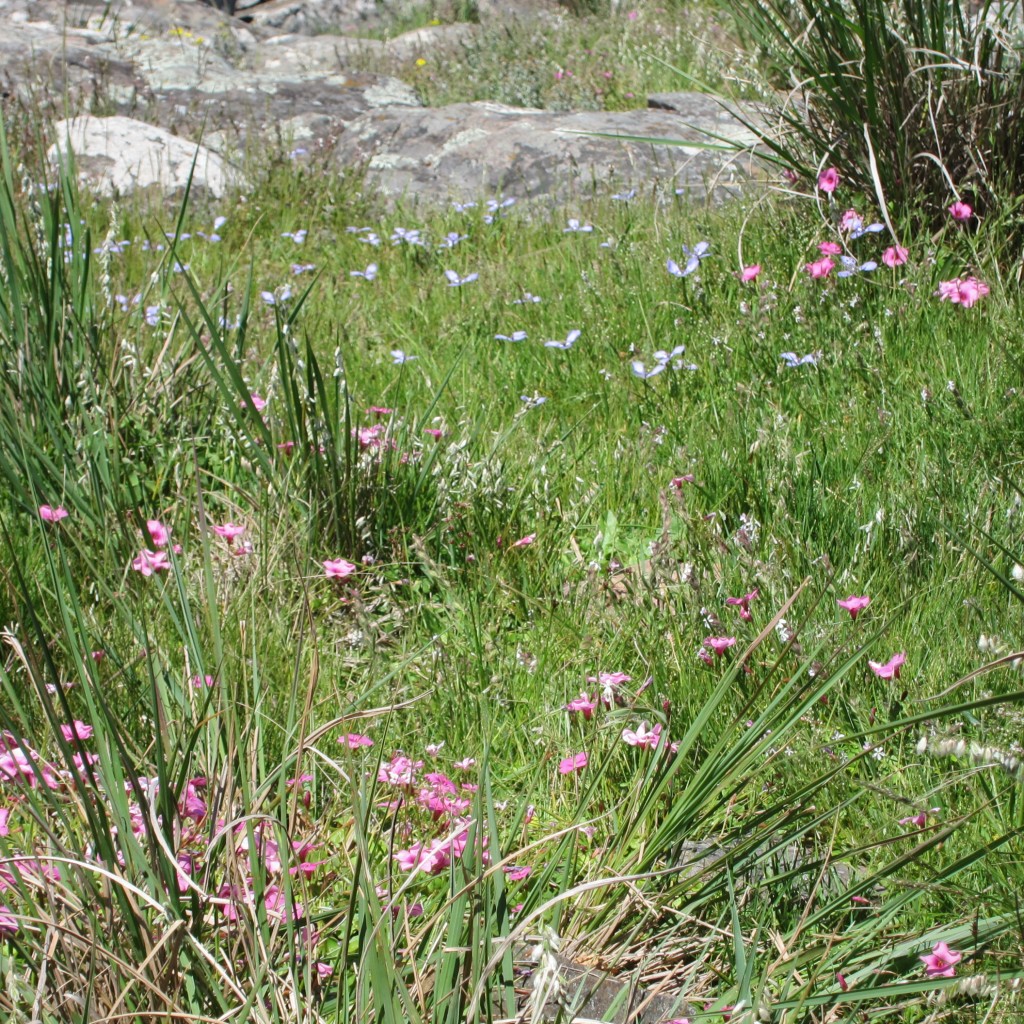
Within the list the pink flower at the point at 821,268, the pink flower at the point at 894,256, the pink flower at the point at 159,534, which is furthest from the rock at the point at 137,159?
the pink flower at the point at 159,534

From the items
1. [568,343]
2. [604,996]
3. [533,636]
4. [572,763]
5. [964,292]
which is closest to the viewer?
[604,996]

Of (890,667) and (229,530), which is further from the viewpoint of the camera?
(229,530)

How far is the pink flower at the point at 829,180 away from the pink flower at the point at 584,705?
103 inches

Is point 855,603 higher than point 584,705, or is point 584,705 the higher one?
point 855,603

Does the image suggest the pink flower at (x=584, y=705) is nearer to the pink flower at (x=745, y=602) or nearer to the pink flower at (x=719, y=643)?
the pink flower at (x=719, y=643)

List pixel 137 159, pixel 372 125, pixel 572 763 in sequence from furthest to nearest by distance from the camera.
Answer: pixel 372 125, pixel 137 159, pixel 572 763

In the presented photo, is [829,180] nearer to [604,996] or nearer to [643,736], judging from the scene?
[643,736]

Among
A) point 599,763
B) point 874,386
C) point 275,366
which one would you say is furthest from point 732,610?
point 275,366

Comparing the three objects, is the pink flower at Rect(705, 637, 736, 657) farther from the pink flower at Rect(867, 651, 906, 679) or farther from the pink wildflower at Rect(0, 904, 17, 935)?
the pink wildflower at Rect(0, 904, 17, 935)

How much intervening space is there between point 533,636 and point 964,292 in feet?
6.46

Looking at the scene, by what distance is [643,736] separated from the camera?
1846mm

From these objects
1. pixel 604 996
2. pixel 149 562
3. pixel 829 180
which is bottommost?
pixel 604 996

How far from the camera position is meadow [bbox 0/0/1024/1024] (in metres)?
1.36

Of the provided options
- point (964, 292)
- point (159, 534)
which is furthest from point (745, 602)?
point (964, 292)
